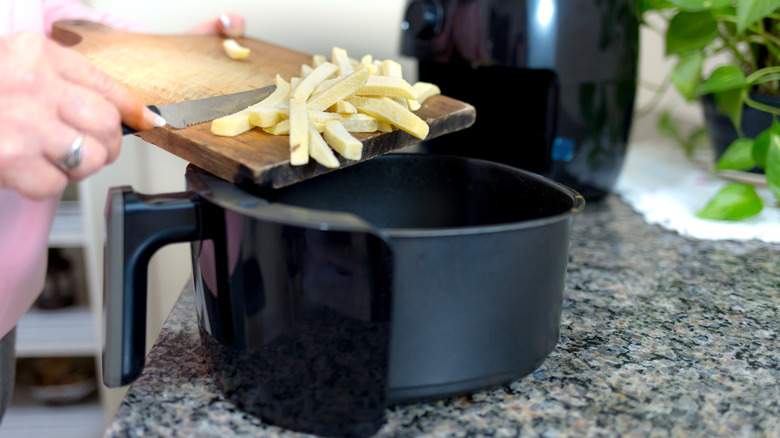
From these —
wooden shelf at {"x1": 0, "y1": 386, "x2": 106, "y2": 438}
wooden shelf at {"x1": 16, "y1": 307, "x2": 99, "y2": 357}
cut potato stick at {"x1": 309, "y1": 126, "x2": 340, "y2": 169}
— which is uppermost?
cut potato stick at {"x1": 309, "y1": 126, "x2": 340, "y2": 169}

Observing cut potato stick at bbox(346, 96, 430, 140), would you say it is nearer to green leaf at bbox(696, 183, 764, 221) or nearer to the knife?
the knife

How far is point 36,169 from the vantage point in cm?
43

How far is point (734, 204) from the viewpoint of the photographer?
2.93ft

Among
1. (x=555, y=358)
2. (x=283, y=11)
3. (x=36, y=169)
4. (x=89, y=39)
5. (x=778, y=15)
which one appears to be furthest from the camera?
(x=283, y=11)

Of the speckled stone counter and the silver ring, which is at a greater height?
the silver ring

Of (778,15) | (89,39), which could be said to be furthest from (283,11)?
(778,15)

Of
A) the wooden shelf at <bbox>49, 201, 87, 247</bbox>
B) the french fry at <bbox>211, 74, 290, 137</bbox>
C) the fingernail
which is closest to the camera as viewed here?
the french fry at <bbox>211, 74, 290, 137</bbox>

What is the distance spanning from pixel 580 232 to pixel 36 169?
0.69 meters

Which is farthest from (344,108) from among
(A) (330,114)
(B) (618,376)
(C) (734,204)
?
(C) (734,204)

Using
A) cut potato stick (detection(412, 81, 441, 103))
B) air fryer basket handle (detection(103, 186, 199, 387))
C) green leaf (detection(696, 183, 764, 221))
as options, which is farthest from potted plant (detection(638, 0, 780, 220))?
air fryer basket handle (detection(103, 186, 199, 387))

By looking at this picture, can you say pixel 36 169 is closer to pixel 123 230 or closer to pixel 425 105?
pixel 123 230

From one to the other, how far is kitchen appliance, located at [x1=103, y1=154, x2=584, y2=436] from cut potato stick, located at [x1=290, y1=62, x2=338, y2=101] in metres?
0.12

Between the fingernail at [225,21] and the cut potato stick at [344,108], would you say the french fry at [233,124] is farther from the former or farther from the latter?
the fingernail at [225,21]

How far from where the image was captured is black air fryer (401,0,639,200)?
0.83 meters
